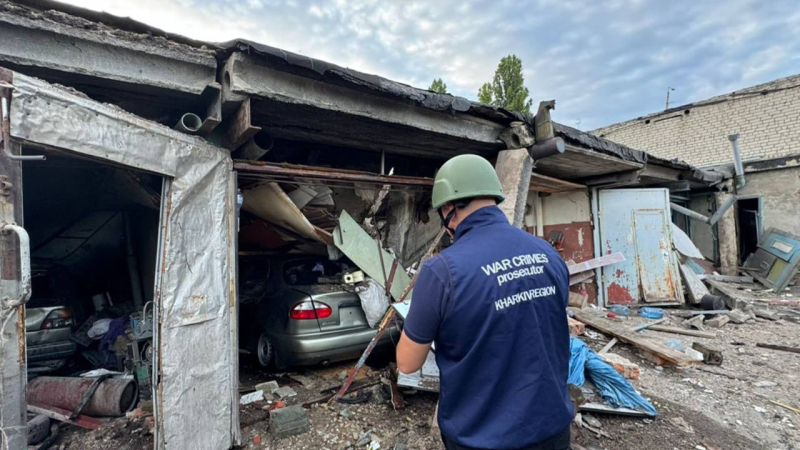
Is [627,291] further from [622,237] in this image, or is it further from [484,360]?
[484,360]

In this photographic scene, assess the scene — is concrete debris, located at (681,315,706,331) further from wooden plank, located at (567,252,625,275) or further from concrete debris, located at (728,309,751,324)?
wooden plank, located at (567,252,625,275)

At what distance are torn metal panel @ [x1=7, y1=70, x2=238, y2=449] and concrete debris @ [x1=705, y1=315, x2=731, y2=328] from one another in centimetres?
744

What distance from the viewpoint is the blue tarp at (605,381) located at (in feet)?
10.9

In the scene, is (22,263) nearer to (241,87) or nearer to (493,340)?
(241,87)

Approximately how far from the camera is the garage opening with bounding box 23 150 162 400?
402 centimetres

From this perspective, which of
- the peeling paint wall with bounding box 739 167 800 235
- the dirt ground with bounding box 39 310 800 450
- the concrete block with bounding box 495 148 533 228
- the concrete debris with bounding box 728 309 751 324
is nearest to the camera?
the dirt ground with bounding box 39 310 800 450

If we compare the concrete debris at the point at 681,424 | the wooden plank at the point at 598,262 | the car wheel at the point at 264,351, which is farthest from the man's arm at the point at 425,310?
the wooden plank at the point at 598,262

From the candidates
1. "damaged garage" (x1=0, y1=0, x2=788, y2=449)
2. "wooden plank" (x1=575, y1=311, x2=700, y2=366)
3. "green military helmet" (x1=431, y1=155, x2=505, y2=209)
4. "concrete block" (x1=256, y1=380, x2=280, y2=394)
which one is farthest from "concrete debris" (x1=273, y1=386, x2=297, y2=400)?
"wooden plank" (x1=575, y1=311, x2=700, y2=366)

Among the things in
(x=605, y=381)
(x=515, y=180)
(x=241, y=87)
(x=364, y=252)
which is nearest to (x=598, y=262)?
(x=515, y=180)

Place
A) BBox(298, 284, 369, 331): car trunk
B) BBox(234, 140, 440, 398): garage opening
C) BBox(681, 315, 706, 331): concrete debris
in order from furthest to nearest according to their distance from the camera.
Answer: BBox(681, 315, 706, 331): concrete debris, BBox(298, 284, 369, 331): car trunk, BBox(234, 140, 440, 398): garage opening

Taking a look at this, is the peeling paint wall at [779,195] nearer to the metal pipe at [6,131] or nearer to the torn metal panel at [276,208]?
the torn metal panel at [276,208]

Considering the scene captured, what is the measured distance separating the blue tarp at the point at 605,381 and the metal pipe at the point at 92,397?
3.99m

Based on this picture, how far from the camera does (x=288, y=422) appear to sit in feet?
9.93

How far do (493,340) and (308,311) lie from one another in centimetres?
297
